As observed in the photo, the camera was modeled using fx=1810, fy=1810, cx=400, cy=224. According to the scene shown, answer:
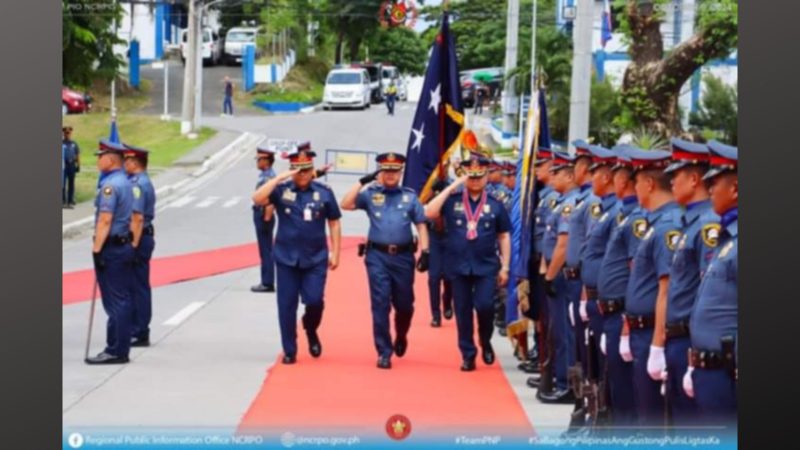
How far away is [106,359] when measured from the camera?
1017 centimetres

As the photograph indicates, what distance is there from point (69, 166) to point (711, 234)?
4.12 meters

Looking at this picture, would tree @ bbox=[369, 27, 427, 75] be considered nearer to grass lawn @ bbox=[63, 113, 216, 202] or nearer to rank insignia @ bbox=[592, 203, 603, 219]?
grass lawn @ bbox=[63, 113, 216, 202]

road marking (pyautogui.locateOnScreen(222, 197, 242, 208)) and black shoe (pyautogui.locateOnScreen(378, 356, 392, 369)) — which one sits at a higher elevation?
road marking (pyautogui.locateOnScreen(222, 197, 242, 208))

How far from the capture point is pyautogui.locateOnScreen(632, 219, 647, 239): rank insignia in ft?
27.2

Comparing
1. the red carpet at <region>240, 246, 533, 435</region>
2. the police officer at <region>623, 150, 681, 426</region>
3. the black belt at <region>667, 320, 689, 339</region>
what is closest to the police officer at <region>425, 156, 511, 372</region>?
the red carpet at <region>240, 246, 533, 435</region>

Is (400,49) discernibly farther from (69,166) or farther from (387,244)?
(69,166)

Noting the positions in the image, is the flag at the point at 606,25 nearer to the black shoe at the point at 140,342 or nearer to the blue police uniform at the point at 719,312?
the blue police uniform at the point at 719,312

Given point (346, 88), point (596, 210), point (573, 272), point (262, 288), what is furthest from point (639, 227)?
point (262, 288)

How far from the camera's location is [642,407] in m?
8.33

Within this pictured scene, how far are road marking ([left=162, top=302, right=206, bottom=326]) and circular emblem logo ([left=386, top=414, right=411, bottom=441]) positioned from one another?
130 inches

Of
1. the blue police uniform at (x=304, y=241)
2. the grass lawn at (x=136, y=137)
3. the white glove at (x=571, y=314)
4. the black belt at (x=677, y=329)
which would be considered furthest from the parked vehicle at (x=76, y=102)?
the black belt at (x=677, y=329)

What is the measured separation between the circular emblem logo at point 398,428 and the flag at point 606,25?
2.62 meters

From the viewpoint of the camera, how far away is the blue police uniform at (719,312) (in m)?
7.31

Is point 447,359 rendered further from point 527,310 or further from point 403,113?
point 403,113
